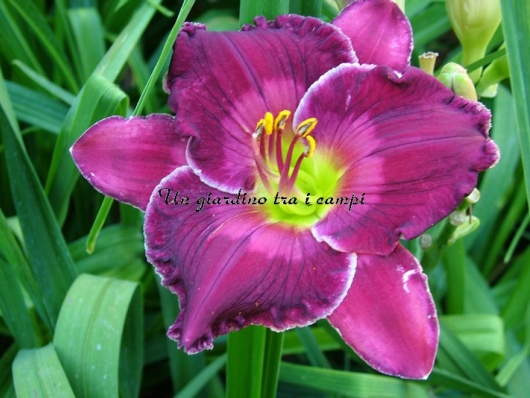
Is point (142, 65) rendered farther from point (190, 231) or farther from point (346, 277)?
point (346, 277)

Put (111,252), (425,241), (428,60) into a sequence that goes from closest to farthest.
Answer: (428,60)
(425,241)
(111,252)

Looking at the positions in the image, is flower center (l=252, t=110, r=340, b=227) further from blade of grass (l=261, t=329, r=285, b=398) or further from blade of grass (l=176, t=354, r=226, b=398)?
blade of grass (l=176, t=354, r=226, b=398)

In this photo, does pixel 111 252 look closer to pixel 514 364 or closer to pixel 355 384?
pixel 355 384

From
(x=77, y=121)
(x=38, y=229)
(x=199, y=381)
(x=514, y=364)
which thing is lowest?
(x=514, y=364)

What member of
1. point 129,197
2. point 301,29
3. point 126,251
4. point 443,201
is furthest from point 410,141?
point 126,251

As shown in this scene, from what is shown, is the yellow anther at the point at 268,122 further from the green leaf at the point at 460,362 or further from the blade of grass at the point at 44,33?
the blade of grass at the point at 44,33

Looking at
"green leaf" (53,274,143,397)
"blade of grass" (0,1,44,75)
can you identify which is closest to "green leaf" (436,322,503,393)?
"green leaf" (53,274,143,397)

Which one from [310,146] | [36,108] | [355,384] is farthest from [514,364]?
[36,108]
